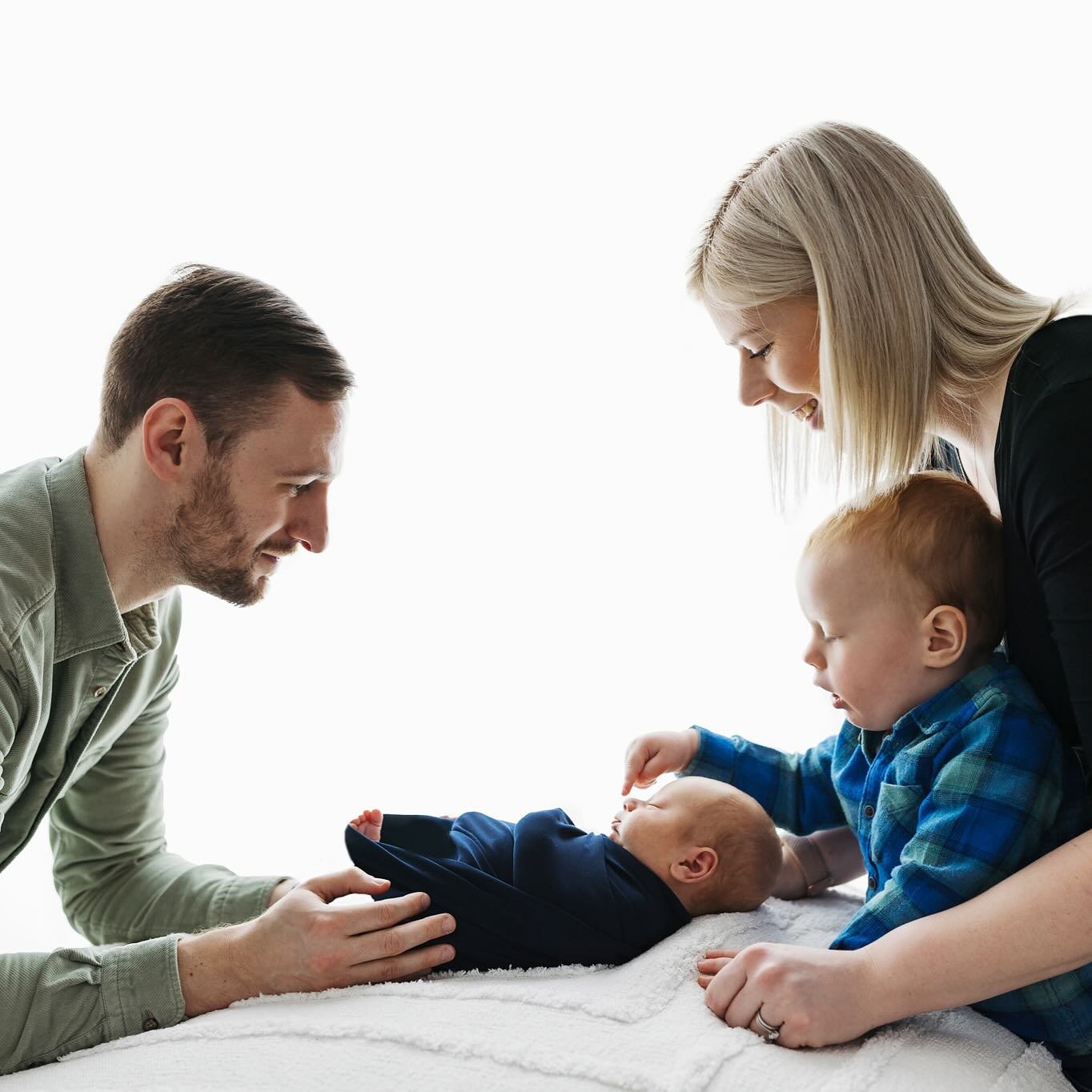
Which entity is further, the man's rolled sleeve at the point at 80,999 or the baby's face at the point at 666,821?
the baby's face at the point at 666,821

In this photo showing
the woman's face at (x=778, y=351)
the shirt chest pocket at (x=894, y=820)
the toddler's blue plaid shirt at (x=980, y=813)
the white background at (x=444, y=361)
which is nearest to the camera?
the toddler's blue plaid shirt at (x=980, y=813)

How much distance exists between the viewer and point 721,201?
1480 mm

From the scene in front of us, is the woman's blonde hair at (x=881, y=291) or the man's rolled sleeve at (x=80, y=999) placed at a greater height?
the woman's blonde hair at (x=881, y=291)

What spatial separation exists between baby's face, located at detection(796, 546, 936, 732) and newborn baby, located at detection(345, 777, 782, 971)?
0.25m

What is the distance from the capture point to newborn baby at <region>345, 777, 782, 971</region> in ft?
4.49

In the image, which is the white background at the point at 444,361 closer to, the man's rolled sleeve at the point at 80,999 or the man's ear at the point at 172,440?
the man's ear at the point at 172,440

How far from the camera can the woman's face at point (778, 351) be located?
143cm

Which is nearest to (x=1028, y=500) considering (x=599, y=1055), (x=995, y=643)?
(x=995, y=643)

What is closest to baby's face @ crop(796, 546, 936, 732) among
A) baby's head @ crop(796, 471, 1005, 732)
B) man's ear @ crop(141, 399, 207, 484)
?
baby's head @ crop(796, 471, 1005, 732)

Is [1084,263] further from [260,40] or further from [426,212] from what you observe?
[260,40]

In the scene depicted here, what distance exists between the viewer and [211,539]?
1.60m

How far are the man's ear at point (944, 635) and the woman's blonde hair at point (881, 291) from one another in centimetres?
18

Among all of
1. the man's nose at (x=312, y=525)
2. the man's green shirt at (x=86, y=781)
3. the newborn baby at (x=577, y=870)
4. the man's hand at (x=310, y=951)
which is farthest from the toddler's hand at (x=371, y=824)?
the man's nose at (x=312, y=525)

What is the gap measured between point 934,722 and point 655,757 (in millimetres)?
449
